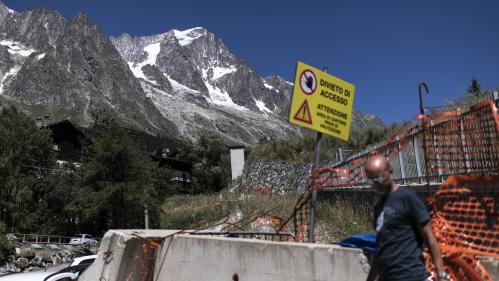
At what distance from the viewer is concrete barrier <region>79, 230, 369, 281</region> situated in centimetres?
488

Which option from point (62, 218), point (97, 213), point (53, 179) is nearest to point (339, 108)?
point (97, 213)

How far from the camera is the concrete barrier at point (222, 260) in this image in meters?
4.88

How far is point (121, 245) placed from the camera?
7039mm

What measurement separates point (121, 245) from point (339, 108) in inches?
141

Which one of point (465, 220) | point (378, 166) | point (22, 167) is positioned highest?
point (22, 167)

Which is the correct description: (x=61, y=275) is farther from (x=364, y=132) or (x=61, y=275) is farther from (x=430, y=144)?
(x=364, y=132)

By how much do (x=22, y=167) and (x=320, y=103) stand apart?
1715 inches

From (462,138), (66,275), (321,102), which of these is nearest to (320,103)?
(321,102)

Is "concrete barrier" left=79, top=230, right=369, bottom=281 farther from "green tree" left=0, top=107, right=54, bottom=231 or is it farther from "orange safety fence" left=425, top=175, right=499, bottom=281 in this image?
"green tree" left=0, top=107, right=54, bottom=231

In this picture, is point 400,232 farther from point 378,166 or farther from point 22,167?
point 22,167

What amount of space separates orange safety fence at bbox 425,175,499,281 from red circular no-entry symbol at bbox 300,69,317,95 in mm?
1707

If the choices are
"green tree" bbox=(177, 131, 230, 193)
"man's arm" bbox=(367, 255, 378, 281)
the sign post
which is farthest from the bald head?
"green tree" bbox=(177, 131, 230, 193)

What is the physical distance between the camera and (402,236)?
351 cm

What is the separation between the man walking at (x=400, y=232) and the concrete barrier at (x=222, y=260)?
1.07 m
